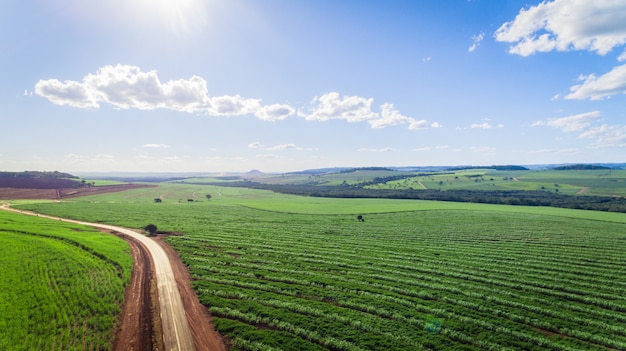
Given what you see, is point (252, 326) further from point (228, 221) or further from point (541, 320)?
point (228, 221)

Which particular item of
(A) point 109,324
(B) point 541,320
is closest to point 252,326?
(A) point 109,324

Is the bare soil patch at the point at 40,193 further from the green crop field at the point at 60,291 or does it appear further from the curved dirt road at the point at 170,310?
the curved dirt road at the point at 170,310

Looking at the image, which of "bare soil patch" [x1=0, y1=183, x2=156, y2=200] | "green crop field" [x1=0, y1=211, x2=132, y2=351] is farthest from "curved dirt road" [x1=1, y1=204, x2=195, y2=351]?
"bare soil patch" [x1=0, y1=183, x2=156, y2=200]

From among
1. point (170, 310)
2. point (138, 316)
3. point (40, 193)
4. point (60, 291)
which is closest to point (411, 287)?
point (170, 310)

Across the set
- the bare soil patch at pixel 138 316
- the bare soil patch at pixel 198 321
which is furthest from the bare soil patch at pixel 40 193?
the bare soil patch at pixel 198 321

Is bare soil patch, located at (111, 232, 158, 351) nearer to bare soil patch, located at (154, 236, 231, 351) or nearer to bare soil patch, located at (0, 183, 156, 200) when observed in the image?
bare soil patch, located at (154, 236, 231, 351)

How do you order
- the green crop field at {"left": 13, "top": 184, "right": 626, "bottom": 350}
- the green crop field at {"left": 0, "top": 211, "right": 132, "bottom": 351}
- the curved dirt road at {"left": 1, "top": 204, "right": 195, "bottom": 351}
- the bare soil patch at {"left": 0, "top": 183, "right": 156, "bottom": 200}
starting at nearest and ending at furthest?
the green crop field at {"left": 0, "top": 211, "right": 132, "bottom": 351} < the curved dirt road at {"left": 1, "top": 204, "right": 195, "bottom": 351} < the green crop field at {"left": 13, "top": 184, "right": 626, "bottom": 350} < the bare soil patch at {"left": 0, "top": 183, "right": 156, "bottom": 200}
